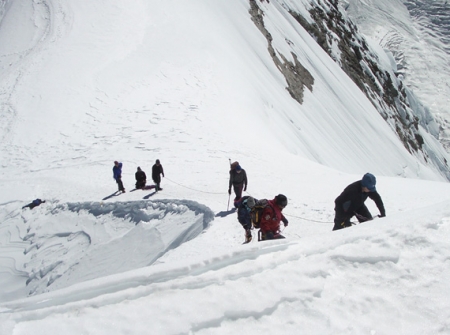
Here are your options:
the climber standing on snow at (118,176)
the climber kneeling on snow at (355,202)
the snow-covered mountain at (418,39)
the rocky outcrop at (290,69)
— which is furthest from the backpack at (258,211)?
the snow-covered mountain at (418,39)

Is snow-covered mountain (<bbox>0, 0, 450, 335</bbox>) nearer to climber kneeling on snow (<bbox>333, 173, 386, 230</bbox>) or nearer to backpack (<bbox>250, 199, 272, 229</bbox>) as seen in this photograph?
climber kneeling on snow (<bbox>333, 173, 386, 230</bbox>)

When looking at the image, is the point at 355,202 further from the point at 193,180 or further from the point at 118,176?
the point at 118,176

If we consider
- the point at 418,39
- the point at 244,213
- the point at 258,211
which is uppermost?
the point at 418,39

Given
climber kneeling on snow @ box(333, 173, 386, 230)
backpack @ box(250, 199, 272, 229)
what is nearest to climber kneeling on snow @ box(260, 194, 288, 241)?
backpack @ box(250, 199, 272, 229)

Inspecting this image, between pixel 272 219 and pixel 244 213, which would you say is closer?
pixel 272 219

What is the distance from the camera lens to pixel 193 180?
12.8m

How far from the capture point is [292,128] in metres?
25.9

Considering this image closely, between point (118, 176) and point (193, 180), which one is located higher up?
point (118, 176)

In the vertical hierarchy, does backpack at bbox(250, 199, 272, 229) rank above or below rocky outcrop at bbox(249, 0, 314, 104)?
below

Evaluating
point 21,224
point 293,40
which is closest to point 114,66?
point 21,224

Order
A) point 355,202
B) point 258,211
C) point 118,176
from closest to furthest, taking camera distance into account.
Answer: point 258,211 → point 355,202 → point 118,176

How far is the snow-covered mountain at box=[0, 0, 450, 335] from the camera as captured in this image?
3240 millimetres

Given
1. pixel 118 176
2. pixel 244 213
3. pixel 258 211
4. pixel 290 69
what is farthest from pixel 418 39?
pixel 258 211

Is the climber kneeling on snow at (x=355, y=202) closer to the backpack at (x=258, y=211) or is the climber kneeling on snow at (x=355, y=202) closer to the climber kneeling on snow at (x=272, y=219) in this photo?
the climber kneeling on snow at (x=272, y=219)
